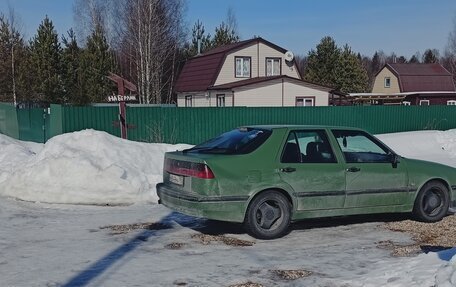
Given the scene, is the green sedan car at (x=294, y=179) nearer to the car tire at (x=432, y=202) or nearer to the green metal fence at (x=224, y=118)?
the car tire at (x=432, y=202)

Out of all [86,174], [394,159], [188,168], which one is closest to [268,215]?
[188,168]

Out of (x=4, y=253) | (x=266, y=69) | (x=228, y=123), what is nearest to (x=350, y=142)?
(x=4, y=253)

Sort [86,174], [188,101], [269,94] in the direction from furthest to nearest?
[188,101] → [269,94] → [86,174]

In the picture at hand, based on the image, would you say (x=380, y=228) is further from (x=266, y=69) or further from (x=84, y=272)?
(x=266, y=69)

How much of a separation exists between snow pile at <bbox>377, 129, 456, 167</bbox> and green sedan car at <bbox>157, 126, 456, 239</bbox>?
10353 mm

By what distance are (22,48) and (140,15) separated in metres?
8.12

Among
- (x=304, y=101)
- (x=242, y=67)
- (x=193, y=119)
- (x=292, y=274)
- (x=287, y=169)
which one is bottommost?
(x=292, y=274)

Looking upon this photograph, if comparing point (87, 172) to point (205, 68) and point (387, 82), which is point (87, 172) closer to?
point (205, 68)

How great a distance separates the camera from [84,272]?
222 inches

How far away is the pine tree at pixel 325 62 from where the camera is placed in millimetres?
58094

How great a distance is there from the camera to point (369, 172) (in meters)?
7.75

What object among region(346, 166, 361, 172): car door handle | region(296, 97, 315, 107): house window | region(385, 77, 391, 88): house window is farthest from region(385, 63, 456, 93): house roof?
region(346, 166, 361, 172): car door handle

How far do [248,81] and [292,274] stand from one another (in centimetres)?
2929

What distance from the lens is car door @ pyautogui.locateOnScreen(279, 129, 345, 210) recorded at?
7.29 m
